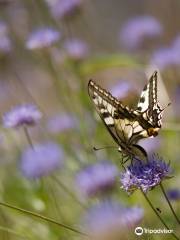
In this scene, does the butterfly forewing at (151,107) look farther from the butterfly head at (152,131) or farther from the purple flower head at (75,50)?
the purple flower head at (75,50)

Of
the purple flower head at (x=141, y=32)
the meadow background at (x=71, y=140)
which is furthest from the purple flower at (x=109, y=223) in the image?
the purple flower head at (x=141, y=32)

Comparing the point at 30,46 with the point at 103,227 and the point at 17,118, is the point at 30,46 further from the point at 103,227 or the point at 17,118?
the point at 103,227

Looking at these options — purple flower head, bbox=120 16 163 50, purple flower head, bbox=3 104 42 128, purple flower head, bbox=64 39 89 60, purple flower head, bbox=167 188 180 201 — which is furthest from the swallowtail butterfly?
purple flower head, bbox=120 16 163 50

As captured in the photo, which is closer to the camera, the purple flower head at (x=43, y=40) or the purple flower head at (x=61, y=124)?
the purple flower head at (x=43, y=40)

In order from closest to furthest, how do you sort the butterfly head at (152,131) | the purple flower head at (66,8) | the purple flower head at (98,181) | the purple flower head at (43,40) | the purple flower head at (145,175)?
the purple flower head at (145,175) → the butterfly head at (152,131) → the purple flower head at (98,181) → the purple flower head at (43,40) → the purple flower head at (66,8)

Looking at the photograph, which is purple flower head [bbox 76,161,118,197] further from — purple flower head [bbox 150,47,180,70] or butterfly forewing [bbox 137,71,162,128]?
purple flower head [bbox 150,47,180,70]
